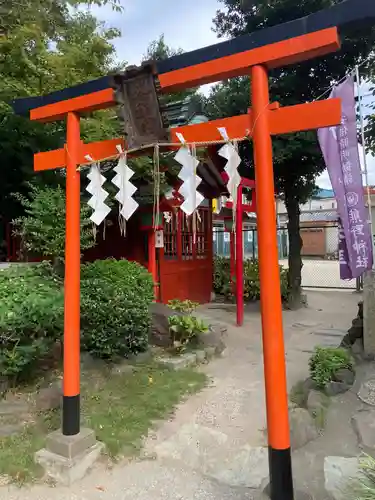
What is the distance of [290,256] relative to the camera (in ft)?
35.8

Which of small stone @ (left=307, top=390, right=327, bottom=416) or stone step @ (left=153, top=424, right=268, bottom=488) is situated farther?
small stone @ (left=307, top=390, right=327, bottom=416)

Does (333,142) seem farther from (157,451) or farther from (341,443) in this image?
(157,451)

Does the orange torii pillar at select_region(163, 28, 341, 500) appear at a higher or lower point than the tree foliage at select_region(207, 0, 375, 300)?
lower

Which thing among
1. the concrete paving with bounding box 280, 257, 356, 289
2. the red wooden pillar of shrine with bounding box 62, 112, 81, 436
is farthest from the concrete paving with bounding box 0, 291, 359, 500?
the concrete paving with bounding box 280, 257, 356, 289

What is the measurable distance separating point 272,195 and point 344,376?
266 centimetres

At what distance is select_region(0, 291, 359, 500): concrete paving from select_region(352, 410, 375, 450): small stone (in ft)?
0.33

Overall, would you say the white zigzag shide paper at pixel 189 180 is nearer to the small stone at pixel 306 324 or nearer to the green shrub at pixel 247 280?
the small stone at pixel 306 324

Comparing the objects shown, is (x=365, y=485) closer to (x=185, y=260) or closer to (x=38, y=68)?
(x=38, y=68)

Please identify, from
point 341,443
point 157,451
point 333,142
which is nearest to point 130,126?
point 333,142

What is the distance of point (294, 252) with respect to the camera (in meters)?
10.9

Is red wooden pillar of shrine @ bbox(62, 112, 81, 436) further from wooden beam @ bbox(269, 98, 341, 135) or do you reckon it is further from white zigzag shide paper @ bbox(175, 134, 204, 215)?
wooden beam @ bbox(269, 98, 341, 135)

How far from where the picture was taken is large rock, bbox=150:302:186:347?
21.4 ft

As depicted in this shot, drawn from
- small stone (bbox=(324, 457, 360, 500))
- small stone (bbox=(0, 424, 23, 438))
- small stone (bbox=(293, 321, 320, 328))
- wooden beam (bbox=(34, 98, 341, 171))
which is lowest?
small stone (bbox=(324, 457, 360, 500))

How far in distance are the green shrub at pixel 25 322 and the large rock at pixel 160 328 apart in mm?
2013
